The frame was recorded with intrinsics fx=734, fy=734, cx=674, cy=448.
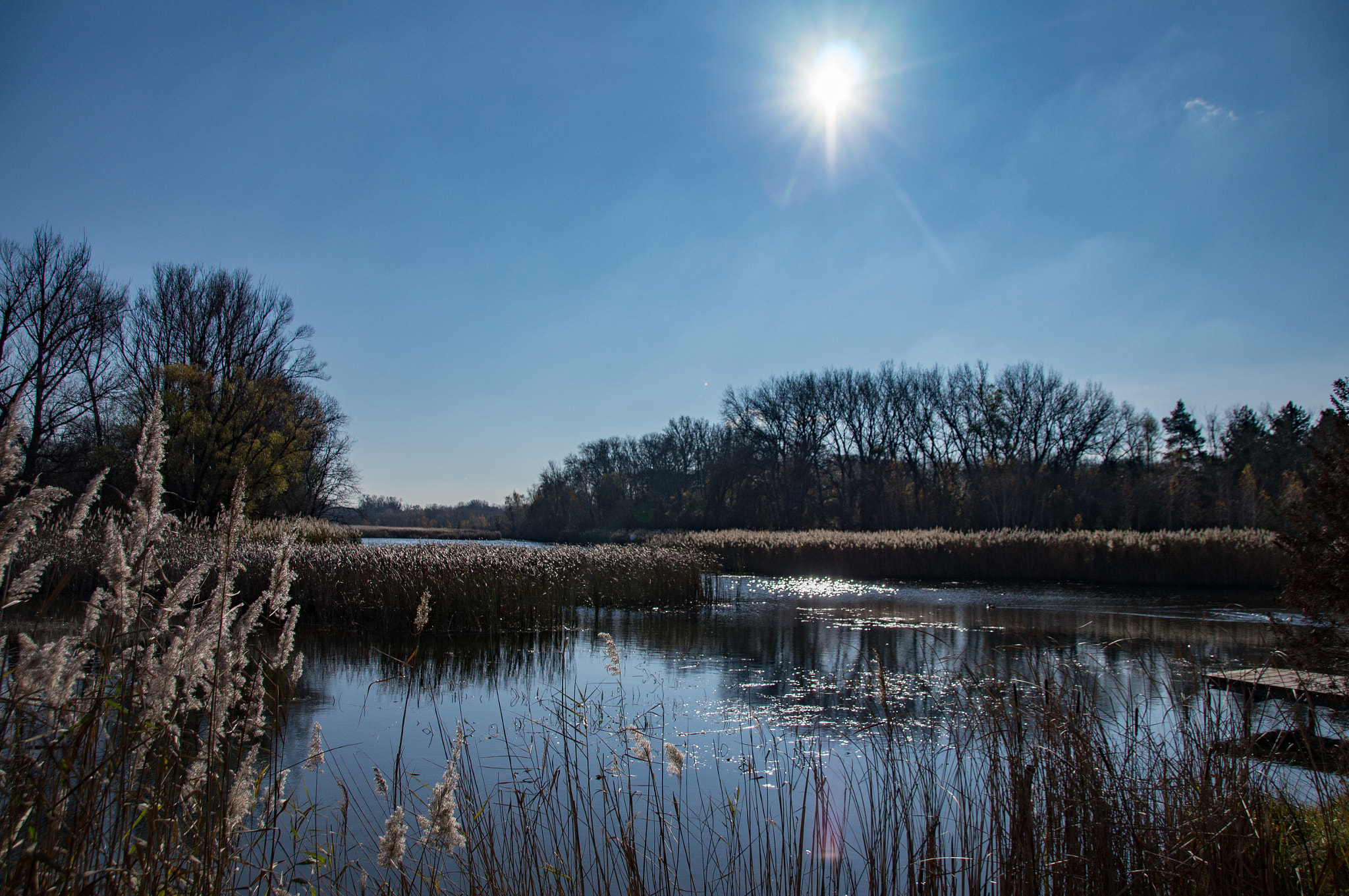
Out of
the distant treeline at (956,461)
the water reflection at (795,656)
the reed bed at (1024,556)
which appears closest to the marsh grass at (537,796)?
the water reflection at (795,656)

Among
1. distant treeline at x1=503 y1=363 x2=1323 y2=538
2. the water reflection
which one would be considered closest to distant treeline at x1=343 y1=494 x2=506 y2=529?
distant treeline at x1=503 y1=363 x2=1323 y2=538

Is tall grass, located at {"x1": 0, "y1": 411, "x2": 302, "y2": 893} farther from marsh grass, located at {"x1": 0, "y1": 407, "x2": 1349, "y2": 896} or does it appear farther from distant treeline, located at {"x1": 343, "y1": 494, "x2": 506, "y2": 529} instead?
distant treeline, located at {"x1": 343, "y1": 494, "x2": 506, "y2": 529}

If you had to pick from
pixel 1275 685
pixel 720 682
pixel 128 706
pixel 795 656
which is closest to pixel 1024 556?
pixel 795 656

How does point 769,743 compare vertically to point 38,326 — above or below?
below

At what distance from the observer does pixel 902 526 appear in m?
41.2

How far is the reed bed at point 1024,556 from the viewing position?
17.7 m

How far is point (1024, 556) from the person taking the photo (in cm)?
2020

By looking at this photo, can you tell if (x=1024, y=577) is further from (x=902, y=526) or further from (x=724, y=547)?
(x=902, y=526)

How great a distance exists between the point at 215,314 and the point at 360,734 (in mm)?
26753

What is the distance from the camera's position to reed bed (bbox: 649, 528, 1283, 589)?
1773 cm

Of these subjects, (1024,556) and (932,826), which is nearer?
(932,826)

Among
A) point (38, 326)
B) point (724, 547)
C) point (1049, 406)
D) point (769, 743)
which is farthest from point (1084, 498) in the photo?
Answer: point (38, 326)

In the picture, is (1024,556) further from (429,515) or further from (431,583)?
(429,515)

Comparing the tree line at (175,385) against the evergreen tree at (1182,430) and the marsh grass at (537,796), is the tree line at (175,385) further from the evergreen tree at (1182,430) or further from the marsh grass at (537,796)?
the evergreen tree at (1182,430)
